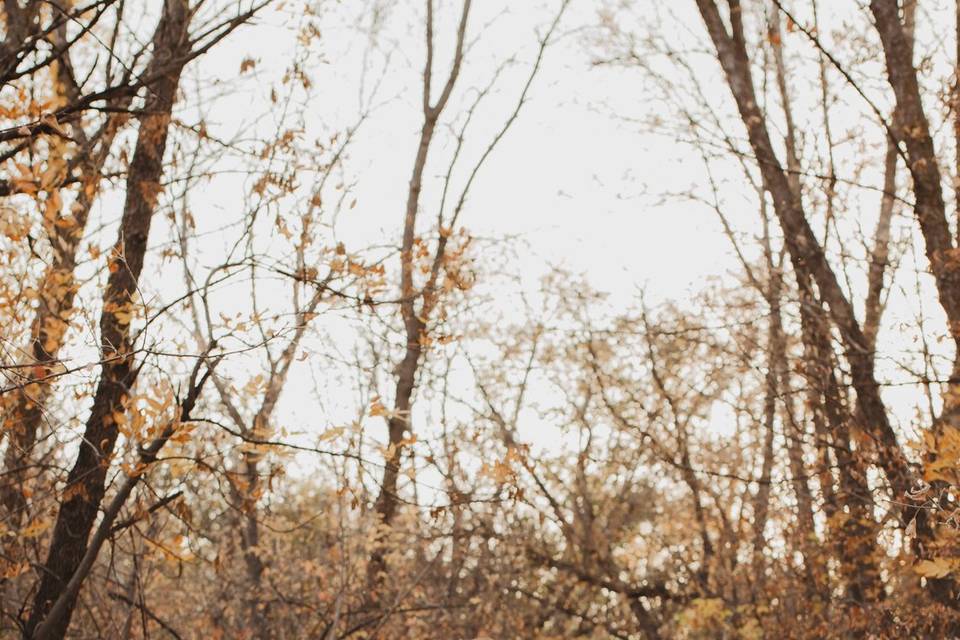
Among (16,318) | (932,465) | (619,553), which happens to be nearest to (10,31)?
(16,318)

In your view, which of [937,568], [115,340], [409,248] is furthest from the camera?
[409,248]

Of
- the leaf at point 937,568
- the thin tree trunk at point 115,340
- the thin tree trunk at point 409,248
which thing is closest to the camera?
the leaf at point 937,568

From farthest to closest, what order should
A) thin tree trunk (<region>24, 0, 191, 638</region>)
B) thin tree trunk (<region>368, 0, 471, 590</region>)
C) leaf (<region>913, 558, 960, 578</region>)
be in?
1. thin tree trunk (<region>368, 0, 471, 590</region>)
2. thin tree trunk (<region>24, 0, 191, 638</region>)
3. leaf (<region>913, 558, 960, 578</region>)

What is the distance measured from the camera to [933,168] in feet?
17.2

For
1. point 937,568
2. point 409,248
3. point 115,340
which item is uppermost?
point 409,248

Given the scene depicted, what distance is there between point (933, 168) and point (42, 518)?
548 cm

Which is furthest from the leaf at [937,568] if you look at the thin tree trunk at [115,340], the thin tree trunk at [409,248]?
the thin tree trunk at [409,248]

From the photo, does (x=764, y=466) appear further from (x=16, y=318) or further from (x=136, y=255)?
(x=16, y=318)

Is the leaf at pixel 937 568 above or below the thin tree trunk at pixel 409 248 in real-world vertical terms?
below

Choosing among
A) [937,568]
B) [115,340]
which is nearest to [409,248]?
[115,340]

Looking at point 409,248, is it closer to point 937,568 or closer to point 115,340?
point 115,340

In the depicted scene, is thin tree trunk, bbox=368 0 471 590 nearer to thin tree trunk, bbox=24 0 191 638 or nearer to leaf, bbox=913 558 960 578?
thin tree trunk, bbox=24 0 191 638

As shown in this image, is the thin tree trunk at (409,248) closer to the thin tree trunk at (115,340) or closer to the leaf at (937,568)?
the thin tree trunk at (115,340)

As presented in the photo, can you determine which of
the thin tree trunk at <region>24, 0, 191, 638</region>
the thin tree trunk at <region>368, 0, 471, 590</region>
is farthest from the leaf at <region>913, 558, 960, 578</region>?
the thin tree trunk at <region>368, 0, 471, 590</region>
